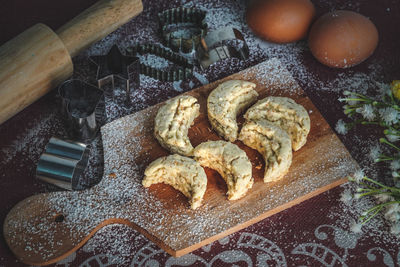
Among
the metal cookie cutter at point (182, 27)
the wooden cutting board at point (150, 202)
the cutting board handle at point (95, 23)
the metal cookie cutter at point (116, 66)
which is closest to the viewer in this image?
the wooden cutting board at point (150, 202)

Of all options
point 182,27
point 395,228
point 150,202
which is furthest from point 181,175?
point 182,27

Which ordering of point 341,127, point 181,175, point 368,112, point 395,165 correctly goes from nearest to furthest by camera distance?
point 181,175 < point 395,165 < point 368,112 < point 341,127

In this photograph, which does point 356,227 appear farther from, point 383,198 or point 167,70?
point 167,70

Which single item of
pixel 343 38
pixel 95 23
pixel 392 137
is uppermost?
pixel 95 23

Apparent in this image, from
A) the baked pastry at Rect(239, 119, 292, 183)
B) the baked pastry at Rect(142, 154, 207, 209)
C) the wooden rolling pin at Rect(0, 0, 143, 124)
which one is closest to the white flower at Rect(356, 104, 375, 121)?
the baked pastry at Rect(239, 119, 292, 183)

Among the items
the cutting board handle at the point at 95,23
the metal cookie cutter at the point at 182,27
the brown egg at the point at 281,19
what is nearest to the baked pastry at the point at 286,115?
the brown egg at the point at 281,19

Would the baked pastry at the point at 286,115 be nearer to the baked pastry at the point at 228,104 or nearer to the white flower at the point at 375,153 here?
the baked pastry at the point at 228,104

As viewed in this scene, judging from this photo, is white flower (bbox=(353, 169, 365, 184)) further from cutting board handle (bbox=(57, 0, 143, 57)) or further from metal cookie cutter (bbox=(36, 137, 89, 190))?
cutting board handle (bbox=(57, 0, 143, 57))
